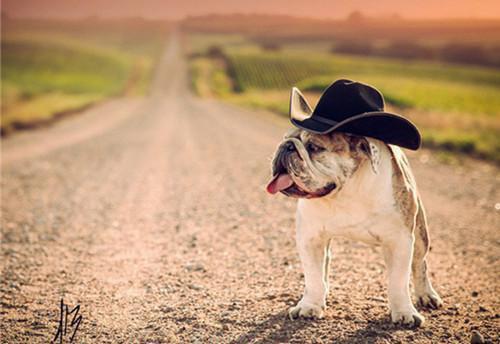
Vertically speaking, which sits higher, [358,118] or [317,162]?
[358,118]

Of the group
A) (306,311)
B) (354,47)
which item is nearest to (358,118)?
(306,311)

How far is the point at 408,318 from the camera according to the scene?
4.10 metres

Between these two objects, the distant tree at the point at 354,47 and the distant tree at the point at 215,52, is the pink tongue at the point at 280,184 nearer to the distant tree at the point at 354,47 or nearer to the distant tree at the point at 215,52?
the distant tree at the point at 215,52

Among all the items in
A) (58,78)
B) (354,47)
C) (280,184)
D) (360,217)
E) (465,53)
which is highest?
(280,184)

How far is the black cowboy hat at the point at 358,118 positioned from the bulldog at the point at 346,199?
0.08 m

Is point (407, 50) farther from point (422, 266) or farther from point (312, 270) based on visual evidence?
point (312, 270)

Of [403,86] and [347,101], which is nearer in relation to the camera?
[347,101]

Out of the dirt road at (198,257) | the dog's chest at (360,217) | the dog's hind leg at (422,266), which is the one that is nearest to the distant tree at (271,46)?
the dirt road at (198,257)

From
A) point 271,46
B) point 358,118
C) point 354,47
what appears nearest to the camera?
point 358,118

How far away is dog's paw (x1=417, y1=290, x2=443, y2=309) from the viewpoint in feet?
15.2

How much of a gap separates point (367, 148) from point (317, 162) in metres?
0.40

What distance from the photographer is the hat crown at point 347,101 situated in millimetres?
3699

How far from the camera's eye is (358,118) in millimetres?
3496

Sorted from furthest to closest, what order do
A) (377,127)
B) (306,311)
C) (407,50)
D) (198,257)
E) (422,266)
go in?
(407,50)
(198,257)
(422,266)
(306,311)
(377,127)
